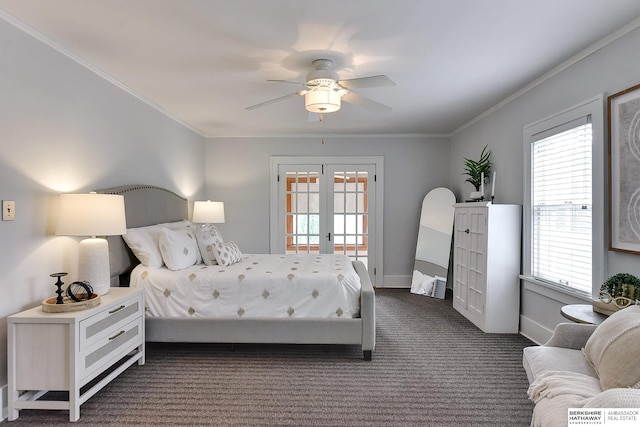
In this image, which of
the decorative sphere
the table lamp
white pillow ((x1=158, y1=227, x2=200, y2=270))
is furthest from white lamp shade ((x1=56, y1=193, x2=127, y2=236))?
white pillow ((x1=158, y1=227, x2=200, y2=270))

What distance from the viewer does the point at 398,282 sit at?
17.9 feet

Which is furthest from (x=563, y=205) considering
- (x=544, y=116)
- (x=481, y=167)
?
(x=481, y=167)

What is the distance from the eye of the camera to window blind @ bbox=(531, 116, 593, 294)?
2.56m

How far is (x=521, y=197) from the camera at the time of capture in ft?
11.2

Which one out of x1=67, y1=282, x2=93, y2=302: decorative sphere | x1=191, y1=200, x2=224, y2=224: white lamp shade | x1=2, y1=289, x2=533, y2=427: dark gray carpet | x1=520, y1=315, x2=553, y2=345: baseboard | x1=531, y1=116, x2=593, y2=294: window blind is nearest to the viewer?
x1=2, y1=289, x2=533, y2=427: dark gray carpet

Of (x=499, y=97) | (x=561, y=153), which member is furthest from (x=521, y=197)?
(x=499, y=97)

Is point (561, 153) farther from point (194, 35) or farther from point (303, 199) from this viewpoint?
point (303, 199)

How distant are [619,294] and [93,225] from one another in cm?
332

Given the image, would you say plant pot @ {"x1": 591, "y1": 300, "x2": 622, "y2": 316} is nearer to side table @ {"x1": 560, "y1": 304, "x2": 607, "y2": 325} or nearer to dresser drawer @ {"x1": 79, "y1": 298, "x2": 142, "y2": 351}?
side table @ {"x1": 560, "y1": 304, "x2": 607, "y2": 325}

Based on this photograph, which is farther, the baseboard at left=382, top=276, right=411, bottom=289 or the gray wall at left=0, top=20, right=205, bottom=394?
the baseboard at left=382, top=276, right=411, bottom=289

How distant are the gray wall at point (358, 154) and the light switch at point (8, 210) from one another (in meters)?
3.37

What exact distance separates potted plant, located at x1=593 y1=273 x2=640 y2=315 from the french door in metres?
3.48

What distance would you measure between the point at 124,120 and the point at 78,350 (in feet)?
7.07

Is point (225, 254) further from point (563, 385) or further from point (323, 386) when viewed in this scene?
point (563, 385)
